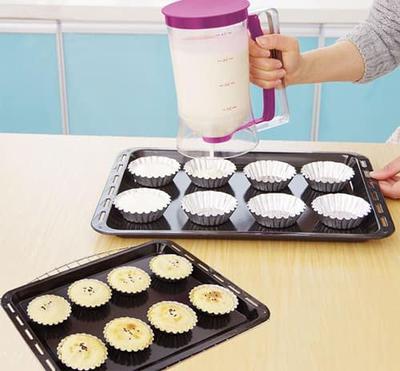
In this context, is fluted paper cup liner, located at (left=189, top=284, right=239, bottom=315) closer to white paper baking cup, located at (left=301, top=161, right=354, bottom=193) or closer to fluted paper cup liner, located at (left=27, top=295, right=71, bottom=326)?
fluted paper cup liner, located at (left=27, top=295, right=71, bottom=326)

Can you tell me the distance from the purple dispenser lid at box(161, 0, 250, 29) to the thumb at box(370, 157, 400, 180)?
0.44m

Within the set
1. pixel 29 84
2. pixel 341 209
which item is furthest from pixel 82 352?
pixel 29 84

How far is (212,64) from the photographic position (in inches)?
42.6

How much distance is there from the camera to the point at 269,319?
3.34ft

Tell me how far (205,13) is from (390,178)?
516mm

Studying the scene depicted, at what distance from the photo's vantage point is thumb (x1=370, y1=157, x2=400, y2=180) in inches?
53.2

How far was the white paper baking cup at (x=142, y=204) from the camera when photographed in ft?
4.09

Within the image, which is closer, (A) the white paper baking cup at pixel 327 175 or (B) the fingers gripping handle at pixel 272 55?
(B) the fingers gripping handle at pixel 272 55

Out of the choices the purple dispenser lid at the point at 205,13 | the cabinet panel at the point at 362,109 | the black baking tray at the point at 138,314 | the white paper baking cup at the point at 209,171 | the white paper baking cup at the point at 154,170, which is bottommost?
the cabinet panel at the point at 362,109

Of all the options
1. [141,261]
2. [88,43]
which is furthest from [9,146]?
[88,43]

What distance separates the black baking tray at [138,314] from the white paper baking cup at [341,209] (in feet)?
0.75

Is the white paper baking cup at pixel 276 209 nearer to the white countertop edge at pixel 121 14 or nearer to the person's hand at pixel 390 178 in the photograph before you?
the person's hand at pixel 390 178

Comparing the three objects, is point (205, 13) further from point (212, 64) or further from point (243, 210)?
point (243, 210)

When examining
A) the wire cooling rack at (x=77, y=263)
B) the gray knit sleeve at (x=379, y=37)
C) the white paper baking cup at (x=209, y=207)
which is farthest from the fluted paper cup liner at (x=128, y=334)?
the gray knit sleeve at (x=379, y=37)
